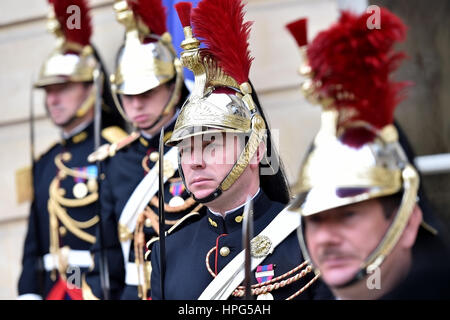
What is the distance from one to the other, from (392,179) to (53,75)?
285cm

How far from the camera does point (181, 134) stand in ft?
9.68

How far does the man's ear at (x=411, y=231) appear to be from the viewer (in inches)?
91.3

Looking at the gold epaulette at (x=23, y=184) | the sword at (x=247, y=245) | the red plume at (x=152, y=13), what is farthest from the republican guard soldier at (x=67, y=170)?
the sword at (x=247, y=245)

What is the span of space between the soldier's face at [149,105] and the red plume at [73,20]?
2.96ft

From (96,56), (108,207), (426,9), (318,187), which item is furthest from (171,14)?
(318,187)

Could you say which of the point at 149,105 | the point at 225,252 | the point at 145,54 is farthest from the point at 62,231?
the point at 225,252

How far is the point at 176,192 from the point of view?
3.84 m

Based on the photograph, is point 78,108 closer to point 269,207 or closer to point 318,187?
point 269,207

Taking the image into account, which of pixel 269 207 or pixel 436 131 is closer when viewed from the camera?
pixel 269 207

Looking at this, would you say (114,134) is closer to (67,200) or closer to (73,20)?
(67,200)

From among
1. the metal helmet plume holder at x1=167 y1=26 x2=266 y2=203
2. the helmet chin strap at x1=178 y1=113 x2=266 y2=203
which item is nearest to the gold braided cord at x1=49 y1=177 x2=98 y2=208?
the metal helmet plume holder at x1=167 y1=26 x2=266 y2=203

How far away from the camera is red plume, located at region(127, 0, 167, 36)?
412 centimetres

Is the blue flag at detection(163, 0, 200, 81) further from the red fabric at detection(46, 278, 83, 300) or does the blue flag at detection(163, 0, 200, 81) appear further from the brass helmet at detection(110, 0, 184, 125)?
the red fabric at detection(46, 278, 83, 300)

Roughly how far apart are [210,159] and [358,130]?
726 millimetres
